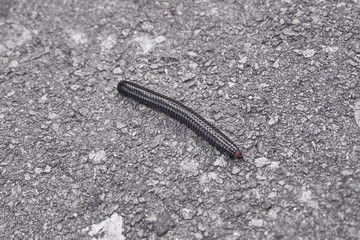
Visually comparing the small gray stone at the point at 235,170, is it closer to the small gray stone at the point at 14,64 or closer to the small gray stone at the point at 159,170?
the small gray stone at the point at 159,170

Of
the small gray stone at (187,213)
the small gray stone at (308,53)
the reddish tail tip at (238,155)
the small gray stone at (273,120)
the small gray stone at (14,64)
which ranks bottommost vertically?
the small gray stone at (187,213)

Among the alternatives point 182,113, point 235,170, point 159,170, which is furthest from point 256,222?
point 182,113

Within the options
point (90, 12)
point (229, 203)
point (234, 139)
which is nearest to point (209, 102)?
point (234, 139)

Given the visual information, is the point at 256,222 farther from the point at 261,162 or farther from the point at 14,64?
the point at 14,64

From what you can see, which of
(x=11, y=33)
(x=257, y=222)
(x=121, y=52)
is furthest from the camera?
(x=11, y=33)

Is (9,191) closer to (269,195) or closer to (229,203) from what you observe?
(229,203)

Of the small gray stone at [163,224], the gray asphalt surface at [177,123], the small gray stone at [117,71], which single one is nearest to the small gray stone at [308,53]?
the gray asphalt surface at [177,123]

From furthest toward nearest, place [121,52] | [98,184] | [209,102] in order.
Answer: [121,52] → [209,102] → [98,184]
